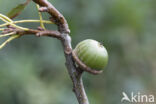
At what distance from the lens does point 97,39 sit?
316 centimetres

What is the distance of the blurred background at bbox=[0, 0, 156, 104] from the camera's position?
2912mm

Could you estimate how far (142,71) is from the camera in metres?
3.39

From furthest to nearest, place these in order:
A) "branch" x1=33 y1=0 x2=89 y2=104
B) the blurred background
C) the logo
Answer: the blurred background < the logo < "branch" x1=33 y1=0 x2=89 y2=104

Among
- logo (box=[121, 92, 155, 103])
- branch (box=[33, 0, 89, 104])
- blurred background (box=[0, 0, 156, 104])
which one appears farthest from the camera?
blurred background (box=[0, 0, 156, 104])

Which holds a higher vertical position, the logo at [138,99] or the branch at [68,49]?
the branch at [68,49]

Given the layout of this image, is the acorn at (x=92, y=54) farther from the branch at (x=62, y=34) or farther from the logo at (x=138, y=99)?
the logo at (x=138, y=99)

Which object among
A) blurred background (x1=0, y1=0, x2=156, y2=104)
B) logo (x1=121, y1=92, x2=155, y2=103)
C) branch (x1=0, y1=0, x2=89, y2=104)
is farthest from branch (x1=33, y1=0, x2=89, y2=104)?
blurred background (x1=0, y1=0, x2=156, y2=104)

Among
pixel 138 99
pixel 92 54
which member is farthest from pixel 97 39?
pixel 92 54

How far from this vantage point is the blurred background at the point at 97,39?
2912 millimetres

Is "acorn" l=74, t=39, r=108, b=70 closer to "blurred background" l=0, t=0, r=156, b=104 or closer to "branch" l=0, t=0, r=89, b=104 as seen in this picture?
"branch" l=0, t=0, r=89, b=104

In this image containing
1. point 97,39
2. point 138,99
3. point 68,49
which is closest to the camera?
point 68,49

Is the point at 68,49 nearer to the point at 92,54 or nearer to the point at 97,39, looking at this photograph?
the point at 92,54

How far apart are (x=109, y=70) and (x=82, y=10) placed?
62 centimetres

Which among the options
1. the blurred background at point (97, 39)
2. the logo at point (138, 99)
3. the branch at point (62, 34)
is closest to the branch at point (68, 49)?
the branch at point (62, 34)
